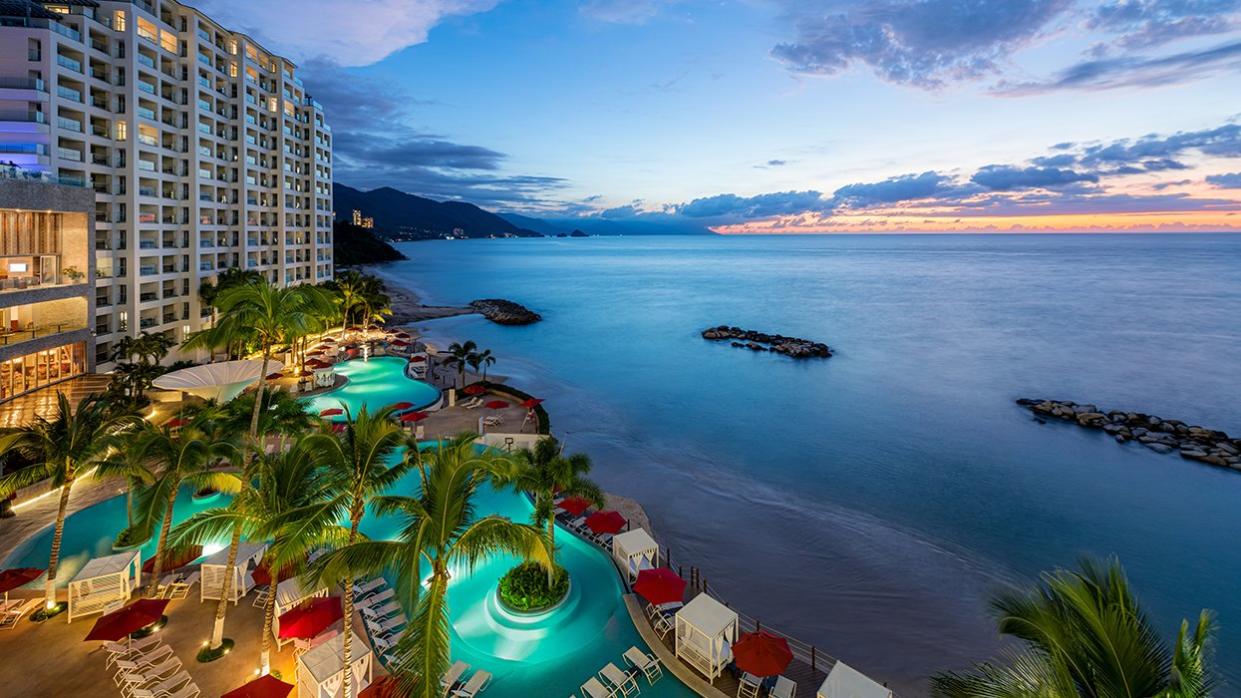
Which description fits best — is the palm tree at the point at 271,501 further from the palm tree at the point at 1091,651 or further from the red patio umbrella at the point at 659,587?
the palm tree at the point at 1091,651

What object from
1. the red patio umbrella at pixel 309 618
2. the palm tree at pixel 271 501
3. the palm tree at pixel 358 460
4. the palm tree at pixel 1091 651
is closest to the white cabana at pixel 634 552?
the red patio umbrella at pixel 309 618

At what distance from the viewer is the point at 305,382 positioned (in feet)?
123

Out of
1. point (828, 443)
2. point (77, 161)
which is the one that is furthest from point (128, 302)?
point (828, 443)

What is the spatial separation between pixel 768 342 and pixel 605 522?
2054 inches

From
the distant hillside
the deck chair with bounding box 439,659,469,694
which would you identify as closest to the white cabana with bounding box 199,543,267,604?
the deck chair with bounding box 439,659,469,694

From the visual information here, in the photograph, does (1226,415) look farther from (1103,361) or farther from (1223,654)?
(1223,654)

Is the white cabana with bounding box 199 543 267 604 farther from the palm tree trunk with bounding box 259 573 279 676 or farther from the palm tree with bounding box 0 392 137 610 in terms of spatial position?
the palm tree with bounding box 0 392 137 610

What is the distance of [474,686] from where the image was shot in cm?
1323

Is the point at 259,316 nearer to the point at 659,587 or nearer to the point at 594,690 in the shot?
the point at 594,690

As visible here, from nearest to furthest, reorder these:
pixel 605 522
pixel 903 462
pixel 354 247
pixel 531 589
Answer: pixel 531 589
pixel 605 522
pixel 903 462
pixel 354 247

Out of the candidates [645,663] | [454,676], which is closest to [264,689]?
[454,676]

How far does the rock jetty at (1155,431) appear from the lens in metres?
34.2

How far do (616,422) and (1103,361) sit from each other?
52.9 m

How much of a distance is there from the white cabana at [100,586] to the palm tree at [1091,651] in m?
18.9
